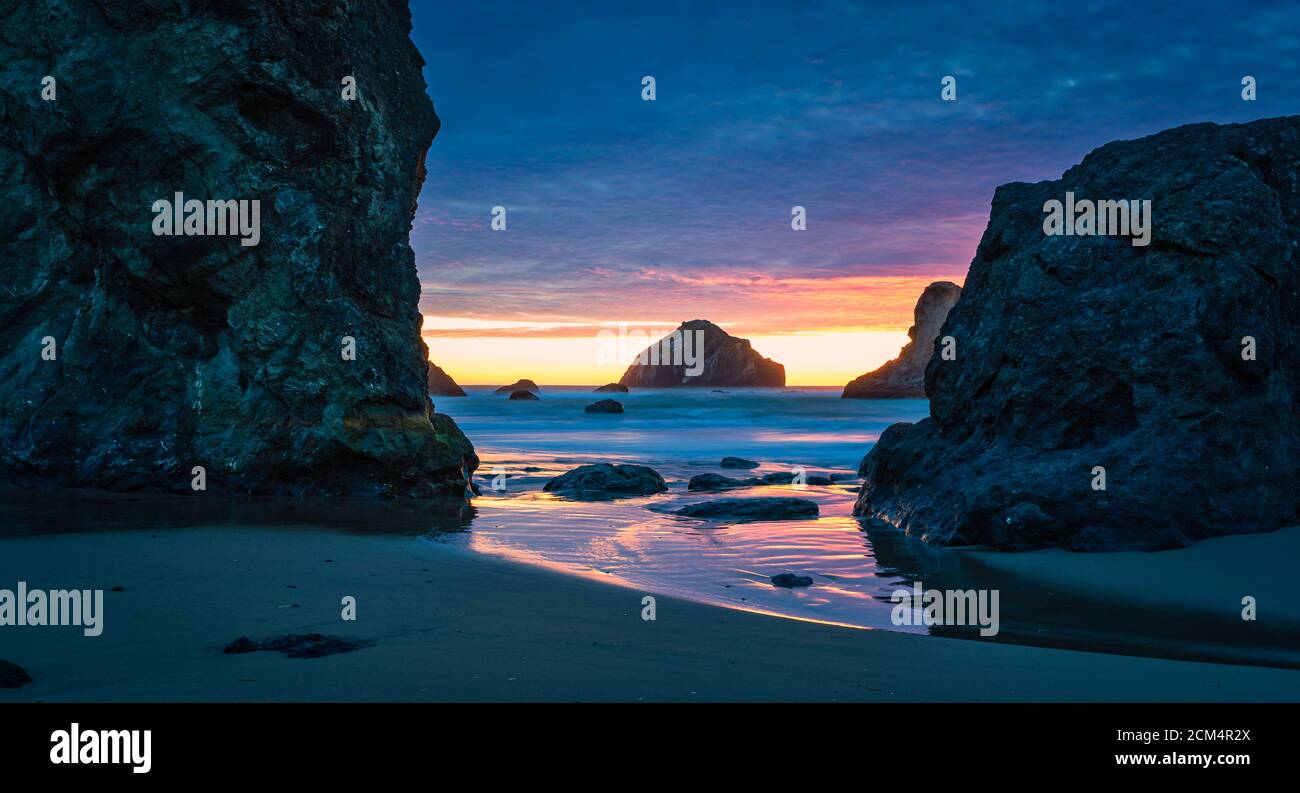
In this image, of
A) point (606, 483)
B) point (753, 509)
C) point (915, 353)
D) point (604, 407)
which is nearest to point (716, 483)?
point (606, 483)

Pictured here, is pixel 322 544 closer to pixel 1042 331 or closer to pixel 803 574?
pixel 803 574

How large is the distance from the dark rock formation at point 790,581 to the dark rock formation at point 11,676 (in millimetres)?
5320

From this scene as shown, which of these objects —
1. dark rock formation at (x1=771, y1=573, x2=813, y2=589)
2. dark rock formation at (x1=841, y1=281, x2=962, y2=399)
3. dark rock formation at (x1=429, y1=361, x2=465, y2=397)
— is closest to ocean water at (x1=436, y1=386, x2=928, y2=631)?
dark rock formation at (x1=771, y1=573, x2=813, y2=589)

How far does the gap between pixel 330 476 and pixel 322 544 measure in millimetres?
4236

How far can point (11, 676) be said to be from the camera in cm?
376

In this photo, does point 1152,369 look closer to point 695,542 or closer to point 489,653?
point 695,542

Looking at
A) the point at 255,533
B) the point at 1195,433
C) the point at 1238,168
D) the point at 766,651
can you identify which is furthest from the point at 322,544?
the point at 1238,168

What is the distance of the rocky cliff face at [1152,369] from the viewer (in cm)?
786

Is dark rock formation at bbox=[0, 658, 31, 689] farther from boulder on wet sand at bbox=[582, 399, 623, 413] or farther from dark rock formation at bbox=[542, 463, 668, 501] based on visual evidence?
boulder on wet sand at bbox=[582, 399, 623, 413]

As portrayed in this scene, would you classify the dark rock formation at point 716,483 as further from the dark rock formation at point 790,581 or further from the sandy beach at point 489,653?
the sandy beach at point 489,653

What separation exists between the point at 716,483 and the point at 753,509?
4.17 metres

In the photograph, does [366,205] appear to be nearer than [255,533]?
No

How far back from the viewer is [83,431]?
1238cm
